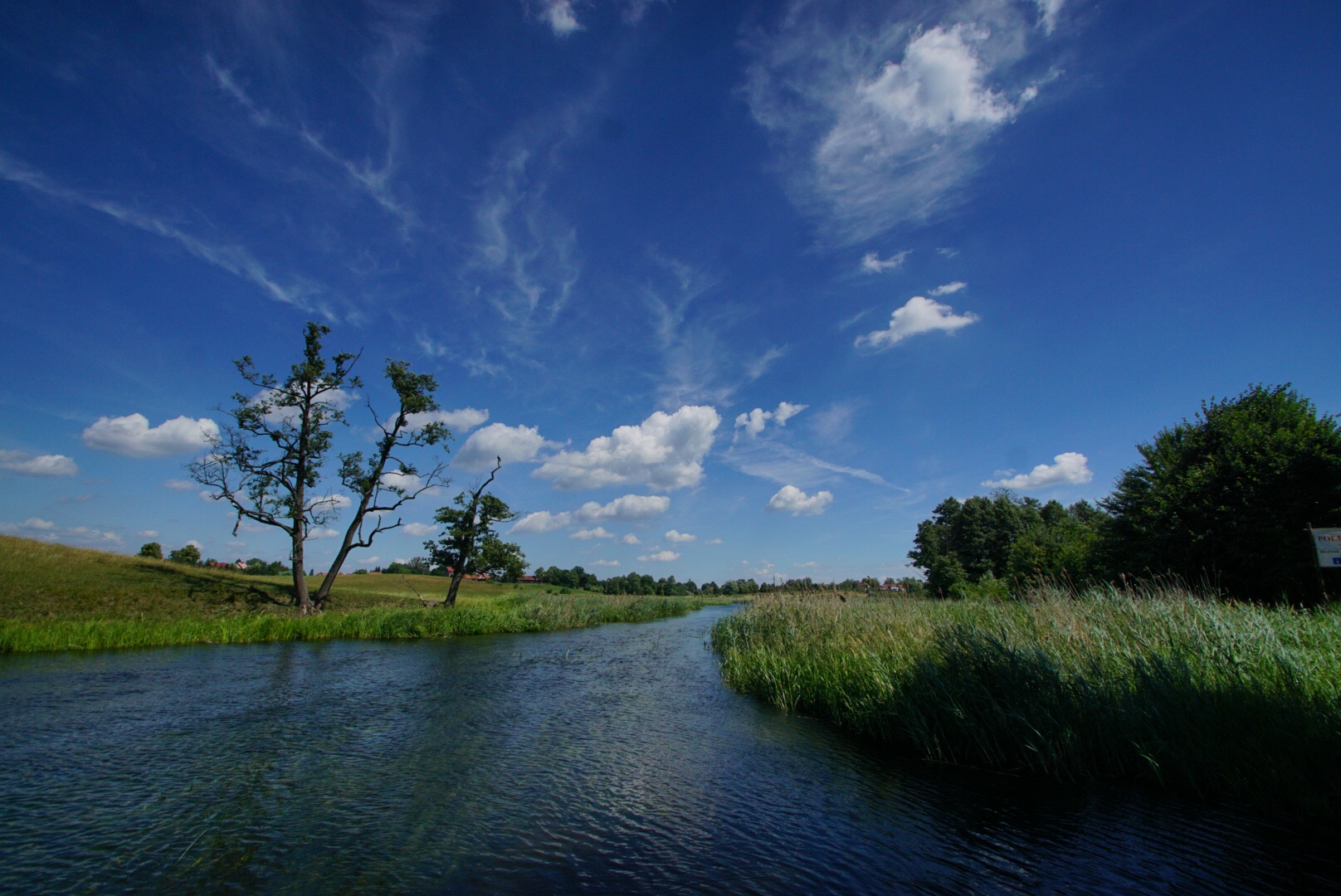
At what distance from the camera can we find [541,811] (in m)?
A: 7.73

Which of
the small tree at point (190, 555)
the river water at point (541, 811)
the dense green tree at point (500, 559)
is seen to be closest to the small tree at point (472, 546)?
the dense green tree at point (500, 559)

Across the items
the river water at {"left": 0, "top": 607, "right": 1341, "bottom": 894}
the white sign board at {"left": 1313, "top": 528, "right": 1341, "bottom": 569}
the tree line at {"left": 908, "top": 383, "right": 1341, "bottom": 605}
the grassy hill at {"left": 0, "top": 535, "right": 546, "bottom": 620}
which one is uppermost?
the tree line at {"left": 908, "top": 383, "right": 1341, "bottom": 605}

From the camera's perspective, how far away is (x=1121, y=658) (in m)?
9.68

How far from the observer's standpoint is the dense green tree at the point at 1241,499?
19.8m

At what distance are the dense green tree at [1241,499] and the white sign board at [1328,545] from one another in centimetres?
276

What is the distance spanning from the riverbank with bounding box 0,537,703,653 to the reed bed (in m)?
0.04

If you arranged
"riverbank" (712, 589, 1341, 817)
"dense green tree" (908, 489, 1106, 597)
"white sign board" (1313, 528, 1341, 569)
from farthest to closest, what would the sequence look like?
"dense green tree" (908, 489, 1106, 597)
"white sign board" (1313, 528, 1341, 569)
"riverbank" (712, 589, 1341, 817)

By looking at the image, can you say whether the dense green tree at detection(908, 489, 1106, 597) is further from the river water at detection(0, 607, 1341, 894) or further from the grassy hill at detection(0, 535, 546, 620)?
the grassy hill at detection(0, 535, 546, 620)

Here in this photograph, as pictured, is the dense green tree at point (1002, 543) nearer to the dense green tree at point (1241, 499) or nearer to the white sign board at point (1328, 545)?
the dense green tree at point (1241, 499)

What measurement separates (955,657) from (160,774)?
13.7 meters

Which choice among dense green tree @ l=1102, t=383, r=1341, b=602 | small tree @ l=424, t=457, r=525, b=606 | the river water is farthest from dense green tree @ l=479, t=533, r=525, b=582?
dense green tree @ l=1102, t=383, r=1341, b=602

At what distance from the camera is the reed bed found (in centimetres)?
2014

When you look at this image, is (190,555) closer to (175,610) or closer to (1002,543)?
(175,610)

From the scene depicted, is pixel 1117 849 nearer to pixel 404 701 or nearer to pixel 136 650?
pixel 404 701
